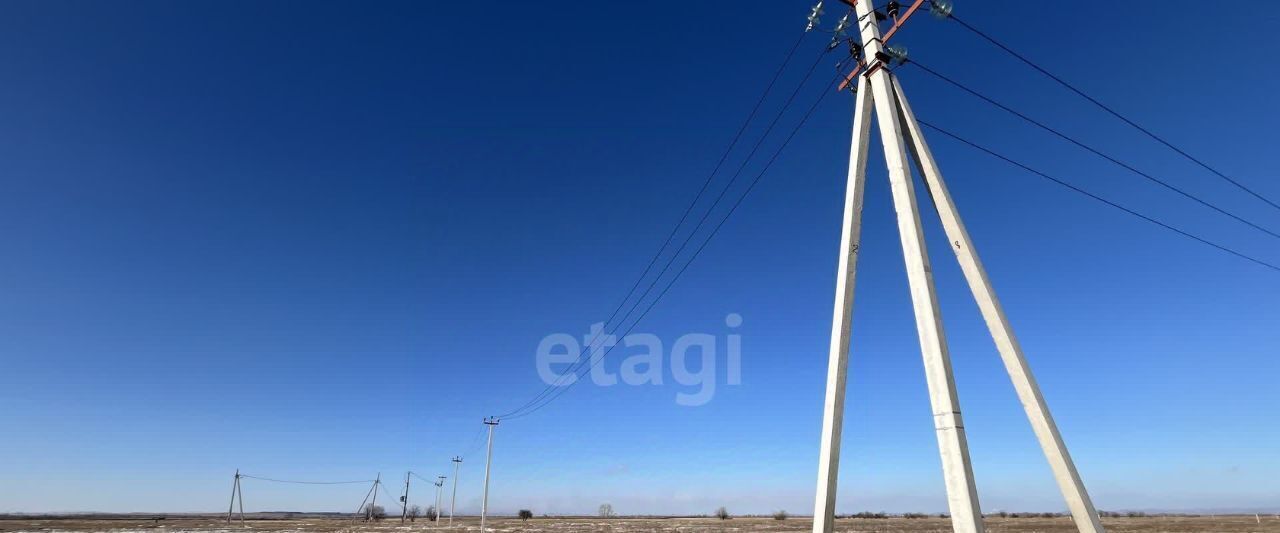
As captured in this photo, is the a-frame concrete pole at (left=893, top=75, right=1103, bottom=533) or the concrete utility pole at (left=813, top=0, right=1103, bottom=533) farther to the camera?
the a-frame concrete pole at (left=893, top=75, right=1103, bottom=533)

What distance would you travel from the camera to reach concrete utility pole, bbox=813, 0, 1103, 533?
7.54 m

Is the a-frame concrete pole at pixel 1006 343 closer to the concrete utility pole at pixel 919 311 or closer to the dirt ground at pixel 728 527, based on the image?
the concrete utility pole at pixel 919 311

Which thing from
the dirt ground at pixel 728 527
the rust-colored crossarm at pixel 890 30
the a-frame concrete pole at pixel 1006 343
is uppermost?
the rust-colored crossarm at pixel 890 30

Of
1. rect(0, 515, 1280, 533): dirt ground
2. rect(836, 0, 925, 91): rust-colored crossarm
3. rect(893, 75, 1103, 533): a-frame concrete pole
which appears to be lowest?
rect(0, 515, 1280, 533): dirt ground

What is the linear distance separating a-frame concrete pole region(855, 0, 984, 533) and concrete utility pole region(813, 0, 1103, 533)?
1cm

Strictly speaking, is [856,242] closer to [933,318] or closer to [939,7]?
[933,318]

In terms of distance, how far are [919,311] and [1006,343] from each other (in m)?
1.59

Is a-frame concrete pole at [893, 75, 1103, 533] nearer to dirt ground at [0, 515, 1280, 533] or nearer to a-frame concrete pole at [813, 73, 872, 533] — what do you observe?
a-frame concrete pole at [813, 73, 872, 533]

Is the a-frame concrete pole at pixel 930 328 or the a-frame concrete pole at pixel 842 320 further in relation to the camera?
A: the a-frame concrete pole at pixel 842 320

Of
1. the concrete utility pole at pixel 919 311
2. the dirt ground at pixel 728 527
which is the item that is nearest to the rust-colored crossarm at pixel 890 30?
the concrete utility pole at pixel 919 311

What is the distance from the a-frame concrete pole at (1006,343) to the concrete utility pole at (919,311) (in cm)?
1

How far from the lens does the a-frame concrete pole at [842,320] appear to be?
29.6 ft

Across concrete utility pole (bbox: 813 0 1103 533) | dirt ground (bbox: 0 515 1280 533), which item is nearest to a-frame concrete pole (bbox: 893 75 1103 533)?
concrete utility pole (bbox: 813 0 1103 533)

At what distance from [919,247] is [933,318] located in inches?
45.3
